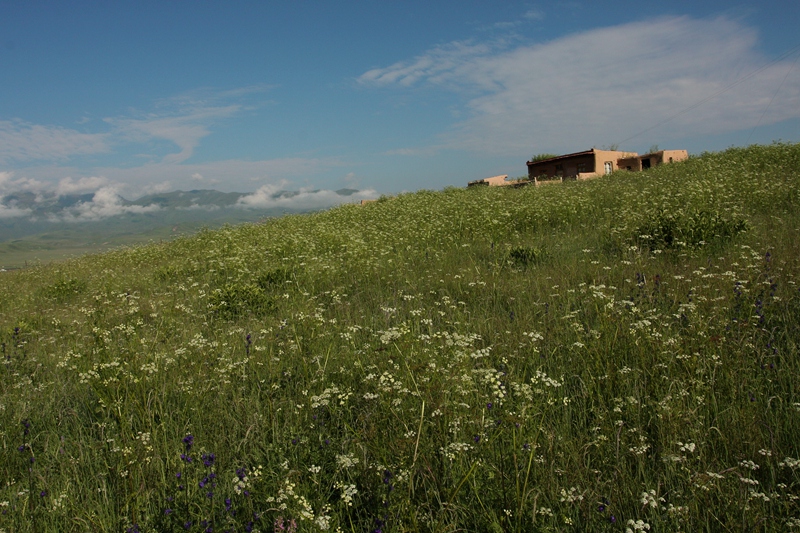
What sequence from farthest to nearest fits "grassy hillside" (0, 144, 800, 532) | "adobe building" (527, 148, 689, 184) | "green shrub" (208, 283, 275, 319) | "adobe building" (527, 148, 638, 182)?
1. "adobe building" (527, 148, 638, 182)
2. "adobe building" (527, 148, 689, 184)
3. "green shrub" (208, 283, 275, 319)
4. "grassy hillside" (0, 144, 800, 532)

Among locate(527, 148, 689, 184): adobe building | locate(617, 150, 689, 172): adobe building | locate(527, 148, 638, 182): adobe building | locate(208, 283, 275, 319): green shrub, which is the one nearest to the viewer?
locate(208, 283, 275, 319): green shrub

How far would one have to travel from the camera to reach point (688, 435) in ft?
8.30

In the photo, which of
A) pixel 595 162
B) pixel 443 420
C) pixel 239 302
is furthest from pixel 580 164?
pixel 443 420

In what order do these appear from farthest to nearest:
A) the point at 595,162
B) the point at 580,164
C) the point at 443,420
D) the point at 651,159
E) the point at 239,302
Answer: the point at 580,164 < the point at 595,162 < the point at 651,159 < the point at 239,302 < the point at 443,420

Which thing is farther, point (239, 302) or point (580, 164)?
point (580, 164)

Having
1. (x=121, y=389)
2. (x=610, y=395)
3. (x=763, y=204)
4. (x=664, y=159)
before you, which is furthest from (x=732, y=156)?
(x=121, y=389)

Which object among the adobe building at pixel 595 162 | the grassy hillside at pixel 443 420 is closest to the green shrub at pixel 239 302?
the grassy hillside at pixel 443 420

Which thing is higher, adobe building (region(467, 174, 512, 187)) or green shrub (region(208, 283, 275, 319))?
adobe building (region(467, 174, 512, 187))

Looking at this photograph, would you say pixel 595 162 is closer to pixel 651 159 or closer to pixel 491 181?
pixel 651 159

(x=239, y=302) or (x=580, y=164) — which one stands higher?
(x=580, y=164)

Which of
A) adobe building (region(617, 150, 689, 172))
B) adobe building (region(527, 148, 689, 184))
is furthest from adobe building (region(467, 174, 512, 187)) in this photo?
adobe building (region(617, 150, 689, 172))

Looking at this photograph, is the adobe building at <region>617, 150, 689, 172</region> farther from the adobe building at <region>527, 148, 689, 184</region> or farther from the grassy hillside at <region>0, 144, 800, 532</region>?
the grassy hillside at <region>0, 144, 800, 532</region>

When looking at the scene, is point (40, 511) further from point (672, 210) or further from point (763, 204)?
point (763, 204)

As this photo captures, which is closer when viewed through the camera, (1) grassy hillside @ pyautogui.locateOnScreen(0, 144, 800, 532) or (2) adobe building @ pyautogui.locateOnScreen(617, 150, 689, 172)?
(1) grassy hillside @ pyautogui.locateOnScreen(0, 144, 800, 532)
